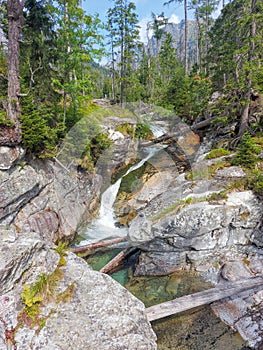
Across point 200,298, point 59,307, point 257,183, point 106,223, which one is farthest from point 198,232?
point 59,307

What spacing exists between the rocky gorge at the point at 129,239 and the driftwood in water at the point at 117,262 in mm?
644

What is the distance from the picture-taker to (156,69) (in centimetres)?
3684

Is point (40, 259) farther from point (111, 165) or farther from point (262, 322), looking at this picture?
point (111, 165)

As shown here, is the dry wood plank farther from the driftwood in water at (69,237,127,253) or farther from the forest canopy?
the forest canopy

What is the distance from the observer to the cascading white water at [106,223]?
40.5ft

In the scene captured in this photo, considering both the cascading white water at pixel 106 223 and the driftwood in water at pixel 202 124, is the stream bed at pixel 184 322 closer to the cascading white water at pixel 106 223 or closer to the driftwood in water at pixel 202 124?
the cascading white water at pixel 106 223

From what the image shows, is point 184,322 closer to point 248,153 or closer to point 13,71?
point 248,153

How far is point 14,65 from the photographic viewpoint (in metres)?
9.18

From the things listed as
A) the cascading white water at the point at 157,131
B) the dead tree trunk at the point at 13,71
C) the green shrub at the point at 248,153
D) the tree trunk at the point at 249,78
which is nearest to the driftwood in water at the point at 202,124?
the cascading white water at the point at 157,131

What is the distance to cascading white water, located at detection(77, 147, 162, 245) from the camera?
1236cm

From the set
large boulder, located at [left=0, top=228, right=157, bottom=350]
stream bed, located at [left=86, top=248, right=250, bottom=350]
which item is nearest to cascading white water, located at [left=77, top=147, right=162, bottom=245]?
stream bed, located at [left=86, top=248, right=250, bottom=350]

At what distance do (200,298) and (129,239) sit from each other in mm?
3752

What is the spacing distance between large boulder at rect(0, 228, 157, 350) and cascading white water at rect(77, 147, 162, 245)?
22.0ft

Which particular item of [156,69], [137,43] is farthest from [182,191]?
[156,69]
